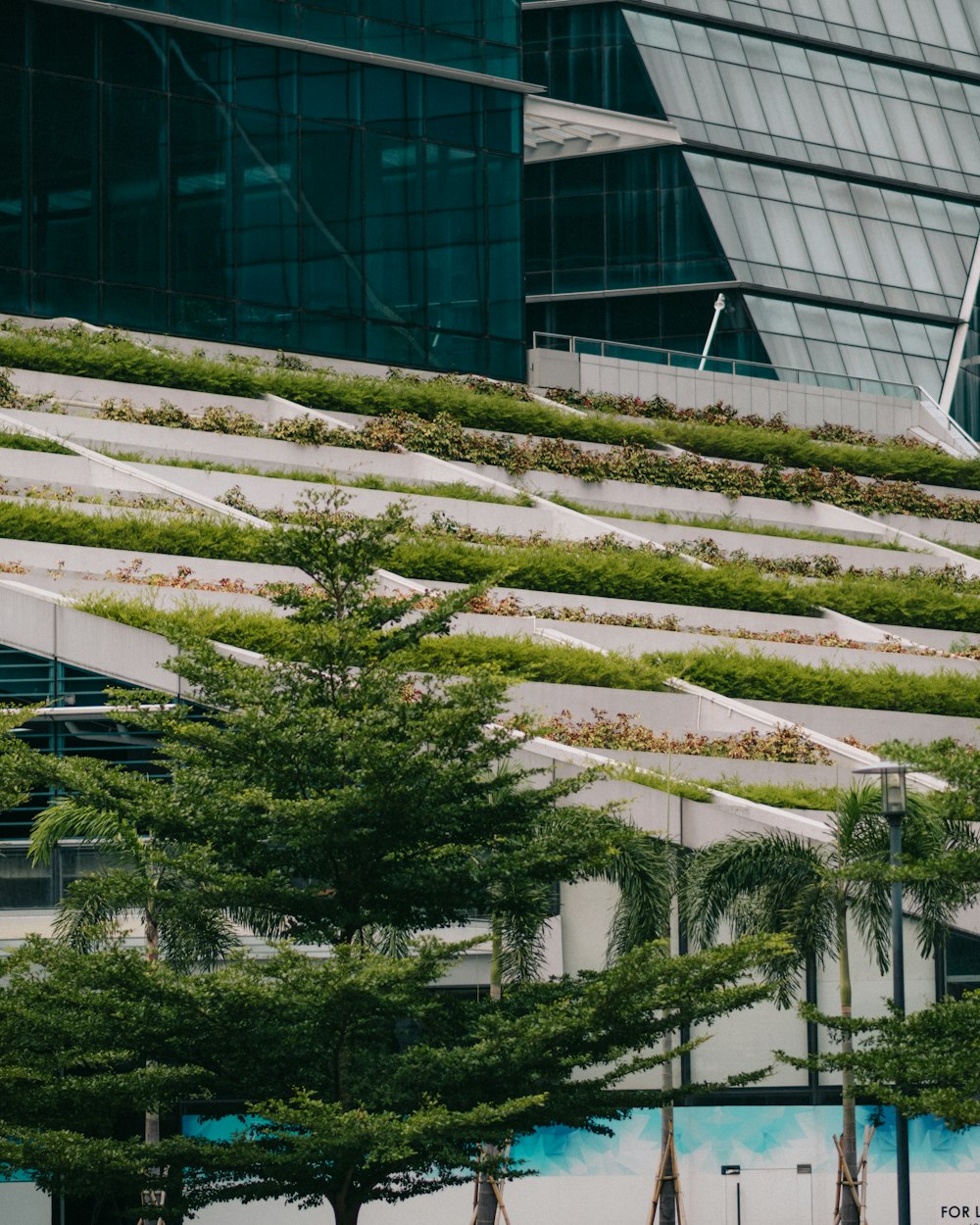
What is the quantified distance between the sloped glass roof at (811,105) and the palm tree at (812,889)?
38800mm

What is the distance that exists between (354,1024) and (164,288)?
26242mm

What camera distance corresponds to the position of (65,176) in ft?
137

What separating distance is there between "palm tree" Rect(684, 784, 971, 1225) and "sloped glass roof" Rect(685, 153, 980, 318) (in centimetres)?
3671

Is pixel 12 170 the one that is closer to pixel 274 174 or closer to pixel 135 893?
pixel 274 174

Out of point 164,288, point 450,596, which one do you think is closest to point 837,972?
point 450,596

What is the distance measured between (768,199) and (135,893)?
4393 cm

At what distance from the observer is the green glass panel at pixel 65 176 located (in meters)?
41.4

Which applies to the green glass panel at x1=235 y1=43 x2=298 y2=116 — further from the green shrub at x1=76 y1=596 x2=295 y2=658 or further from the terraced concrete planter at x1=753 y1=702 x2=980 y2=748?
the green shrub at x1=76 y1=596 x2=295 y2=658

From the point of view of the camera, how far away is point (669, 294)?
58531 mm

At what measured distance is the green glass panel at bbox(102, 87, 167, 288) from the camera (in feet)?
138


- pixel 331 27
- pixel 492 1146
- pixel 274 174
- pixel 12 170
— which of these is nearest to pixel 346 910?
pixel 492 1146

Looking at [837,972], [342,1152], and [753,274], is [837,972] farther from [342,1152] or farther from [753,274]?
[753,274]

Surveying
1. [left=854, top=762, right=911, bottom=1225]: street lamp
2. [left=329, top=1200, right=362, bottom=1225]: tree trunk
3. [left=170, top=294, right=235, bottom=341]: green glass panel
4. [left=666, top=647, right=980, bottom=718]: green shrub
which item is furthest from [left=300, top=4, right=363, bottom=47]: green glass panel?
[left=329, top=1200, right=362, bottom=1225]: tree trunk

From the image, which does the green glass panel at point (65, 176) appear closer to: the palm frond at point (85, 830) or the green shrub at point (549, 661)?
the green shrub at point (549, 661)
